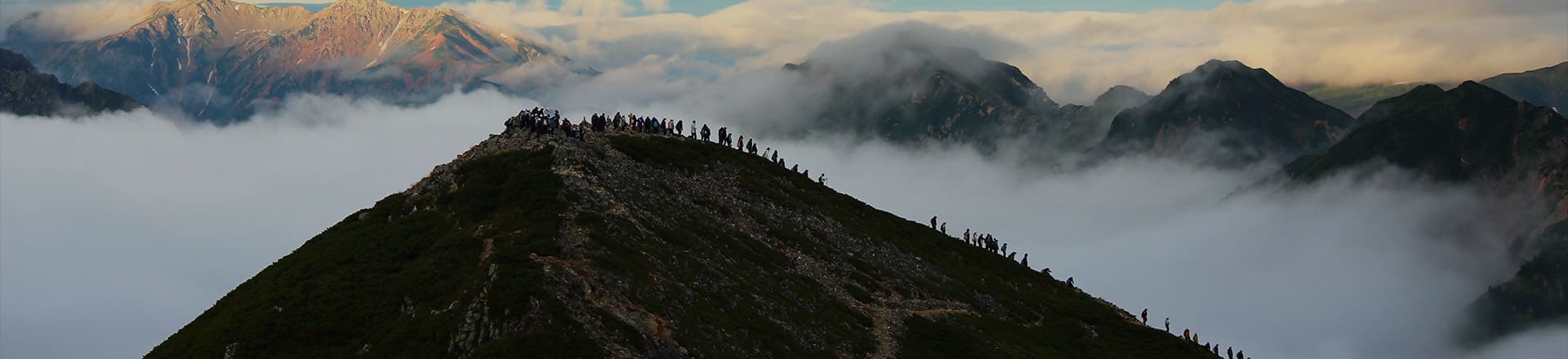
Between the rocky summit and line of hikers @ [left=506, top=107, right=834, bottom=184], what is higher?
line of hikers @ [left=506, top=107, right=834, bottom=184]

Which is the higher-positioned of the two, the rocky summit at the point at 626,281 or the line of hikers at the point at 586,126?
the line of hikers at the point at 586,126

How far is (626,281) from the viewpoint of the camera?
80.8 m

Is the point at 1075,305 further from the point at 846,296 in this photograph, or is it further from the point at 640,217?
the point at 640,217

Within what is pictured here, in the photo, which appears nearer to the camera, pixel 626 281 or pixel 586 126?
pixel 626 281

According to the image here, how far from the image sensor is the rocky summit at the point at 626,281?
75.2 meters

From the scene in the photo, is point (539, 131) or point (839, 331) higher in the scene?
point (539, 131)

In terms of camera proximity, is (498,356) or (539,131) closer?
(498,356)

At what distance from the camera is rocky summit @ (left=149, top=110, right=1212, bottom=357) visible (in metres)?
75.2

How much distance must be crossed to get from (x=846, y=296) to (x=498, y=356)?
44.4 m

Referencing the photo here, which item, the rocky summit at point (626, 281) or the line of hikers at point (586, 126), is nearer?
the rocky summit at point (626, 281)

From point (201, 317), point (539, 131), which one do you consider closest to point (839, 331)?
point (539, 131)

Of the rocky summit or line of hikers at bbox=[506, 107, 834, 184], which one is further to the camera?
line of hikers at bbox=[506, 107, 834, 184]

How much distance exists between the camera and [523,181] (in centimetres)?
9956

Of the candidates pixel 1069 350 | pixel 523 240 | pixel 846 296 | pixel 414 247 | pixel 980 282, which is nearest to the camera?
pixel 523 240
